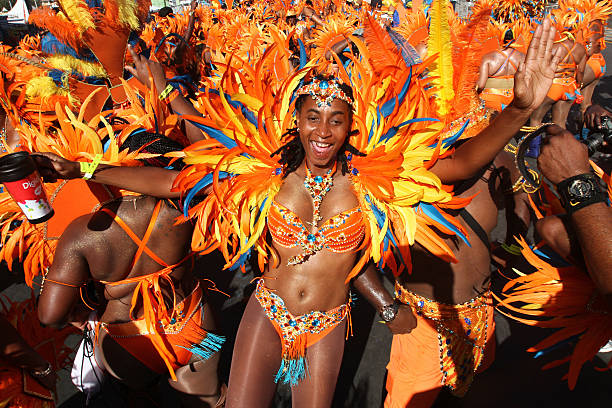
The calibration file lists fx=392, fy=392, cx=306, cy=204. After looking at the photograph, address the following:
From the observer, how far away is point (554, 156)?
1.63m

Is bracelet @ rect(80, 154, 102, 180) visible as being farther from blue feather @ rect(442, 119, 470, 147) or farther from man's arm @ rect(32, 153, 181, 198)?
blue feather @ rect(442, 119, 470, 147)

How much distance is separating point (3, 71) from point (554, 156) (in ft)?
13.5

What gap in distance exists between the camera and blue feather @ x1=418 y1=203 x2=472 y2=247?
2158 millimetres

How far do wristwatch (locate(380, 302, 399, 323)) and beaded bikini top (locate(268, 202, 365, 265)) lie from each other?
0.49 metres

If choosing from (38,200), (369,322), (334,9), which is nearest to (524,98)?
(38,200)

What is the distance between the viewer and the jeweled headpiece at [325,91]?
201 centimetres

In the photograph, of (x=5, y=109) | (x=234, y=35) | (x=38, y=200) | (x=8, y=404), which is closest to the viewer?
(x=38, y=200)

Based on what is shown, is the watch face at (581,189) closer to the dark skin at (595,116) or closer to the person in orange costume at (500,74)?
the dark skin at (595,116)

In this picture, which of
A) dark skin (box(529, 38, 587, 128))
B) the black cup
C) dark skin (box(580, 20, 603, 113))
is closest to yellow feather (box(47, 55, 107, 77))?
the black cup

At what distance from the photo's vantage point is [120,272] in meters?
2.16

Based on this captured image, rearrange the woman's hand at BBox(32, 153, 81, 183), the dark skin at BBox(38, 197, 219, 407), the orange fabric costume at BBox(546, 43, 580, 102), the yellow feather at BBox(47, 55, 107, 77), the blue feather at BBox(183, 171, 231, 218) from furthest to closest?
1. the orange fabric costume at BBox(546, 43, 580, 102)
2. the yellow feather at BBox(47, 55, 107, 77)
3. the blue feather at BBox(183, 171, 231, 218)
4. the dark skin at BBox(38, 197, 219, 407)
5. the woman's hand at BBox(32, 153, 81, 183)

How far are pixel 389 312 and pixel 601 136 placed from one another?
4.86 ft

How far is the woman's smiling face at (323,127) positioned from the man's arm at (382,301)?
817 millimetres

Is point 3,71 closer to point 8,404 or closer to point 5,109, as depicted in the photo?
point 5,109
